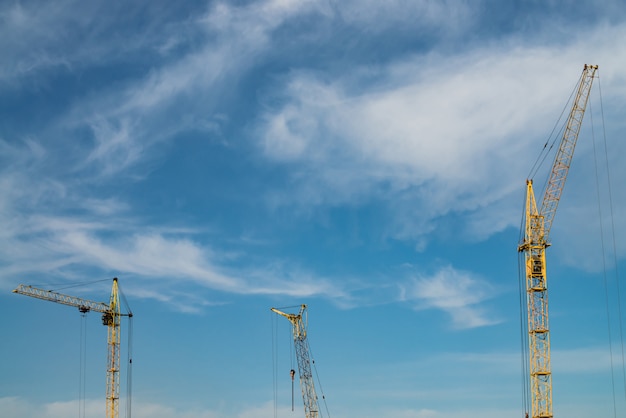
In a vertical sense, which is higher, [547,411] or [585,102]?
[585,102]

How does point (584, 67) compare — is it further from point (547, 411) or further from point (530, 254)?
point (547, 411)

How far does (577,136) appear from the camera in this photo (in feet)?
504

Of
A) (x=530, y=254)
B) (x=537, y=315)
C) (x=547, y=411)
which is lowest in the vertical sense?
(x=547, y=411)

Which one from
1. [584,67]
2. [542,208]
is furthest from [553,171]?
[584,67]

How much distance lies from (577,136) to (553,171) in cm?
802

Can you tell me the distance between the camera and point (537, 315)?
495ft

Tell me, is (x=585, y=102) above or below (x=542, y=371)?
above

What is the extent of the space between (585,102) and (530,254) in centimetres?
3071

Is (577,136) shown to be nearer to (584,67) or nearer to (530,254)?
(584,67)

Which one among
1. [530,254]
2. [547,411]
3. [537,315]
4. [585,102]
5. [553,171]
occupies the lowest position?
[547,411]

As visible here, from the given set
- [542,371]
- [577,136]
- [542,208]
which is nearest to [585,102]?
[577,136]

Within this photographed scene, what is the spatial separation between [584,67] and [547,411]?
64736 millimetres

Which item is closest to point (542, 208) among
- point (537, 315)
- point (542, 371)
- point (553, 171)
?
point (553, 171)

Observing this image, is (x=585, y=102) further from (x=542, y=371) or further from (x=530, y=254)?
(x=542, y=371)
